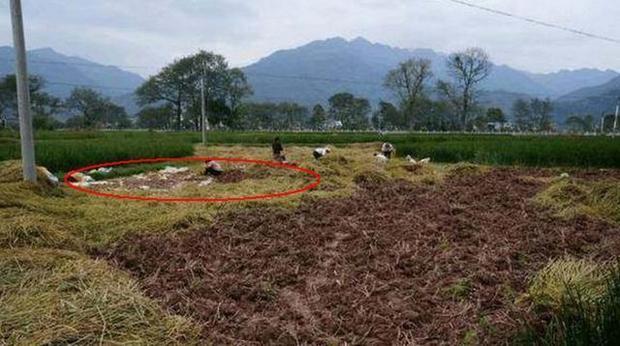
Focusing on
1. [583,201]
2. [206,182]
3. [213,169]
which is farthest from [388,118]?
[583,201]

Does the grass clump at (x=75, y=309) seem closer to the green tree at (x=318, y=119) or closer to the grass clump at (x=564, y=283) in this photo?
the grass clump at (x=564, y=283)

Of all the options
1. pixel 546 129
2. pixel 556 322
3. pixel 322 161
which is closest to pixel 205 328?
pixel 556 322

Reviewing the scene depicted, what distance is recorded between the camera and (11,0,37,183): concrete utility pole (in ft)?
19.4

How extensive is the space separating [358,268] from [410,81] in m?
49.7

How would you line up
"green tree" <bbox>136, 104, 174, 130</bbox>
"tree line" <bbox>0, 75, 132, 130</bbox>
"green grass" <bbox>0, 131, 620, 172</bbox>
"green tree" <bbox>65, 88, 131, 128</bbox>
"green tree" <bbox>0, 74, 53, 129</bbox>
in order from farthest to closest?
"green tree" <bbox>65, 88, 131, 128</bbox> → "green tree" <bbox>136, 104, 174, 130</bbox> → "green tree" <bbox>0, 74, 53, 129</bbox> → "tree line" <bbox>0, 75, 132, 130</bbox> → "green grass" <bbox>0, 131, 620, 172</bbox>

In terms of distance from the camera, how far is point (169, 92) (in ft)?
167

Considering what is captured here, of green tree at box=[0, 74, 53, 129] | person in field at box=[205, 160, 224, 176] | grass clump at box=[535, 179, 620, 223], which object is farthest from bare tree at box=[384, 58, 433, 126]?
grass clump at box=[535, 179, 620, 223]

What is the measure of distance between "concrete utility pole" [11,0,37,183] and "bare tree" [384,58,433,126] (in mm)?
46396

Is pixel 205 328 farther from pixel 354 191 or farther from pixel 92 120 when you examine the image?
pixel 92 120

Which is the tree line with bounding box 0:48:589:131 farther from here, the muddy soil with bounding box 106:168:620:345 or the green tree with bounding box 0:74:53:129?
the muddy soil with bounding box 106:168:620:345

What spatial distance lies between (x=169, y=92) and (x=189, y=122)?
12.1 feet

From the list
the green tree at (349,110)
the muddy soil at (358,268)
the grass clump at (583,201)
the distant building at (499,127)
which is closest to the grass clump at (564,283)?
the muddy soil at (358,268)

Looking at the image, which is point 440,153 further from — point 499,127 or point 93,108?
point 93,108

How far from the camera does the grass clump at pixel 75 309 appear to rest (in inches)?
98.0
